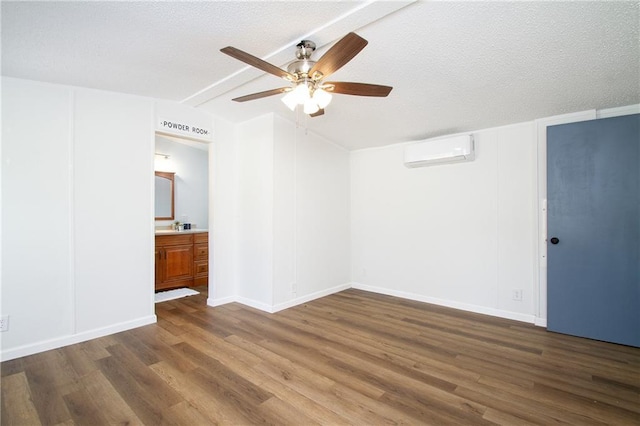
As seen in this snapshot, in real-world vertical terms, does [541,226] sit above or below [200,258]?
above

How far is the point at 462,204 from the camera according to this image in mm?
3936

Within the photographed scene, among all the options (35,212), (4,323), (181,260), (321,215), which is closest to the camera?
(4,323)

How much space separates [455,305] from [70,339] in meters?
4.42

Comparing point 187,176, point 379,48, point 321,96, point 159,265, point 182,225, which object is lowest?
point 159,265

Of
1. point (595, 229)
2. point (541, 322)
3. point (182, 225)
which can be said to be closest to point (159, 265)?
point (182, 225)

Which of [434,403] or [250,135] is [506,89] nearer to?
[434,403]

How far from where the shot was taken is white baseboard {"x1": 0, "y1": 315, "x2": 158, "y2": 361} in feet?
8.55

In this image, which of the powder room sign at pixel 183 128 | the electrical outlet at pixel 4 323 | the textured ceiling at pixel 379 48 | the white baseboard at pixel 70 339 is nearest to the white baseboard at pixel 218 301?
the white baseboard at pixel 70 339

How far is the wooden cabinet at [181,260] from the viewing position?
469 cm

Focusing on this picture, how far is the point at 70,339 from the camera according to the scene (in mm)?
2891

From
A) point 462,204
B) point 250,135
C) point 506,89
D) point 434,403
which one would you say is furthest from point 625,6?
point 250,135

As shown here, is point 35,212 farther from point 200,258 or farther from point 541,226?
point 541,226

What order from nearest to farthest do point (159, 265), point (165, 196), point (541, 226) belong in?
point (541, 226) → point (159, 265) → point (165, 196)

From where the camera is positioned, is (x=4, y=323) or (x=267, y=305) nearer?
(x=4, y=323)
